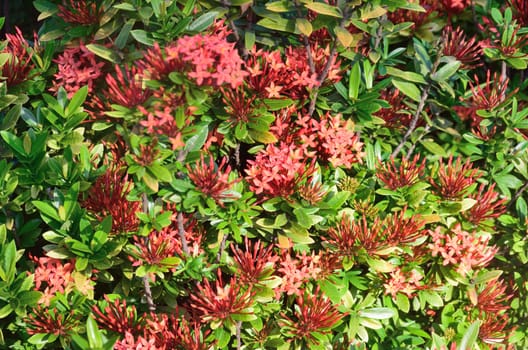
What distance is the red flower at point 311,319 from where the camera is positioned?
2309 mm

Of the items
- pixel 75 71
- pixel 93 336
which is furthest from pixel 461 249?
pixel 75 71

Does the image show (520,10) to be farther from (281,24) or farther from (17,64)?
(17,64)

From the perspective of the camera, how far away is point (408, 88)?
2.64 metres

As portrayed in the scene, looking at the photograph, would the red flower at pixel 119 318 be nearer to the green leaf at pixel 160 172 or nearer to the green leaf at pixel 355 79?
the green leaf at pixel 160 172

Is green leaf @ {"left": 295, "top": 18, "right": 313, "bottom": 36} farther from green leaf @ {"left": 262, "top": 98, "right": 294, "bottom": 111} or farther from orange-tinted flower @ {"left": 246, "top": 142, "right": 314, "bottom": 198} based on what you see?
orange-tinted flower @ {"left": 246, "top": 142, "right": 314, "bottom": 198}

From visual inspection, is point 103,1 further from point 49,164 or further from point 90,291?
point 90,291

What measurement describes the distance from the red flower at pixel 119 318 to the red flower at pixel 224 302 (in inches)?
11.2

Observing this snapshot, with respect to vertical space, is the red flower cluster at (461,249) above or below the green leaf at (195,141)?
below

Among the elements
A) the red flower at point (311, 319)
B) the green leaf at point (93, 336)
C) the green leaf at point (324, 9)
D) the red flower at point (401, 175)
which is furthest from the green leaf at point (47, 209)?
the red flower at point (401, 175)

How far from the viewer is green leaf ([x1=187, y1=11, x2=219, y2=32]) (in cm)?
221

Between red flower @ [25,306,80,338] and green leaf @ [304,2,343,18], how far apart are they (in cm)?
146

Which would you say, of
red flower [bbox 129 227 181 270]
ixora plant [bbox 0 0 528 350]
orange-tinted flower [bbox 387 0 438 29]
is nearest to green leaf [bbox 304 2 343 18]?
ixora plant [bbox 0 0 528 350]

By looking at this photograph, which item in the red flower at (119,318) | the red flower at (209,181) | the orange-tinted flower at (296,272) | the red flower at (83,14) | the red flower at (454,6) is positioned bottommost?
the red flower at (119,318)

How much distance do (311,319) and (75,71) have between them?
136 cm
